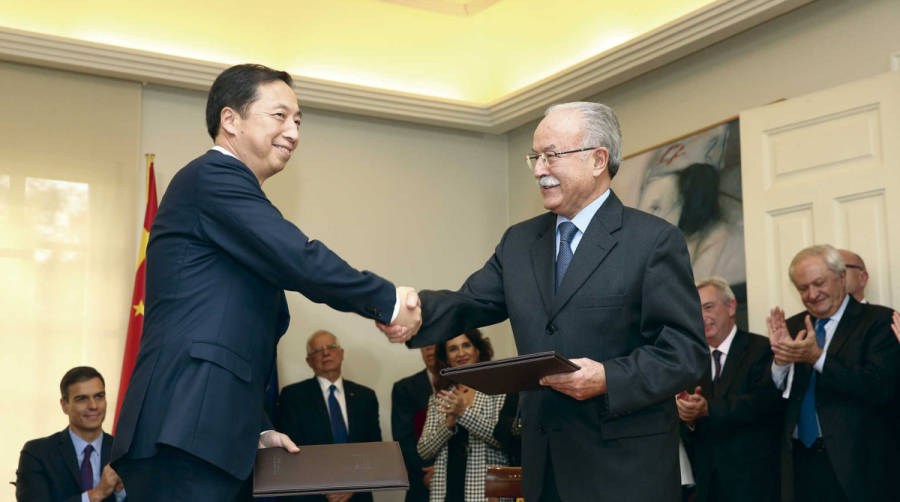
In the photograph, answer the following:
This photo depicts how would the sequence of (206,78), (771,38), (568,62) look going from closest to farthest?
(771,38) → (206,78) → (568,62)

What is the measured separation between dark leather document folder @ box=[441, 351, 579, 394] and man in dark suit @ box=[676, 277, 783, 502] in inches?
93.3

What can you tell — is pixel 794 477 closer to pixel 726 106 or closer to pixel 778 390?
pixel 778 390

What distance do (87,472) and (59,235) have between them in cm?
207

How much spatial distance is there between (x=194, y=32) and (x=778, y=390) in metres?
4.87

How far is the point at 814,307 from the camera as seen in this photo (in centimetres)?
496

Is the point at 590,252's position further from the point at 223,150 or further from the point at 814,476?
the point at 814,476

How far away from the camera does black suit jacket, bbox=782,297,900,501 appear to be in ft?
14.8

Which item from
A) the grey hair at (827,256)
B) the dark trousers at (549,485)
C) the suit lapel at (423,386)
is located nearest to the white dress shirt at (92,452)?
the suit lapel at (423,386)

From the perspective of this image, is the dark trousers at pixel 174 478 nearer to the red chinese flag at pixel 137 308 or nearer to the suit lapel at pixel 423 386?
the red chinese flag at pixel 137 308

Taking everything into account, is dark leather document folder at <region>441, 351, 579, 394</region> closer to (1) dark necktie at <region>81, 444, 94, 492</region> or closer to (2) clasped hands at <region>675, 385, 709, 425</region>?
(2) clasped hands at <region>675, 385, 709, 425</region>

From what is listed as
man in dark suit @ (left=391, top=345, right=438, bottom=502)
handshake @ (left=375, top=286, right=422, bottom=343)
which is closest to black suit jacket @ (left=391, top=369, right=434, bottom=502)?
man in dark suit @ (left=391, top=345, right=438, bottom=502)

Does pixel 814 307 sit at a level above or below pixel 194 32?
below

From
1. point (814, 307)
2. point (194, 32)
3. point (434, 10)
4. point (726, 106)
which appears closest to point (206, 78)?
point (194, 32)

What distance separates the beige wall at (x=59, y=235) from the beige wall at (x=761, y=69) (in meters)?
3.62
